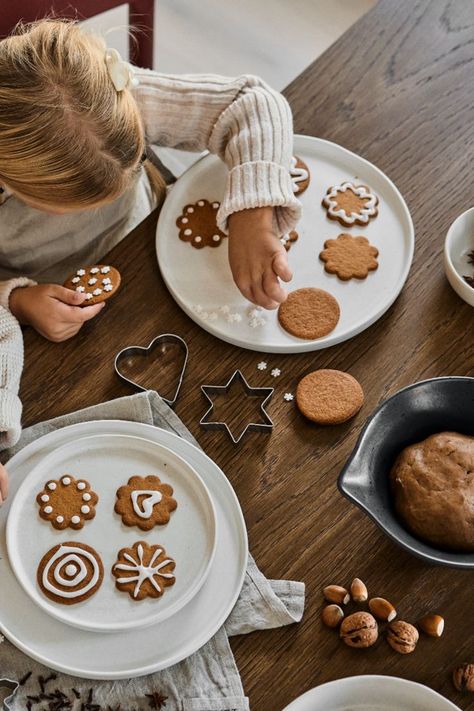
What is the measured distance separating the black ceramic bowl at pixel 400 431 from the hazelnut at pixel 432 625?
0.09 metres

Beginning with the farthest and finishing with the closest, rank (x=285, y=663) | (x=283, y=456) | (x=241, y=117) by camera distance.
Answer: (x=241, y=117)
(x=283, y=456)
(x=285, y=663)

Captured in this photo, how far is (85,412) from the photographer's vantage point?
1.09m

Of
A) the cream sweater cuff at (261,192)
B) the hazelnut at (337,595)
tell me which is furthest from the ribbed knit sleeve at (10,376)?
the hazelnut at (337,595)

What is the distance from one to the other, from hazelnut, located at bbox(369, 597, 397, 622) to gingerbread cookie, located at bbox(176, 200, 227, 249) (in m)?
0.59

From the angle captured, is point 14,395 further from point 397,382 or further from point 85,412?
point 397,382

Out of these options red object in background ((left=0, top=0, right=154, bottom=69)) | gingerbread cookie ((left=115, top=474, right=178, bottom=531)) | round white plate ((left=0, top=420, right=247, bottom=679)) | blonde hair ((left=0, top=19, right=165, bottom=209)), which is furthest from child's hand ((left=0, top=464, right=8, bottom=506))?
red object in background ((left=0, top=0, right=154, bottom=69))

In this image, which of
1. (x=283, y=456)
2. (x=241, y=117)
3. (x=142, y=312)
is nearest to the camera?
(x=283, y=456)

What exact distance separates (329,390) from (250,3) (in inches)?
86.8

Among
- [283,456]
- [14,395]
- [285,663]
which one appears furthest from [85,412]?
[285,663]

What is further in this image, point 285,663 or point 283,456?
point 283,456

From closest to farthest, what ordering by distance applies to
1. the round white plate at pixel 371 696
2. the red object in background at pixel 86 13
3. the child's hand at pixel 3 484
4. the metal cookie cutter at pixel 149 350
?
the round white plate at pixel 371 696, the child's hand at pixel 3 484, the metal cookie cutter at pixel 149 350, the red object in background at pixel 86 13

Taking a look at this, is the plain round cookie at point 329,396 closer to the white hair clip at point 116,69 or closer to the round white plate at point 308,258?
the round white plate at point 308,258

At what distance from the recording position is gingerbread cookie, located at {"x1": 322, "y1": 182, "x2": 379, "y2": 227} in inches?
48.5

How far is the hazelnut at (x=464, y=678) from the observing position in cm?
91
